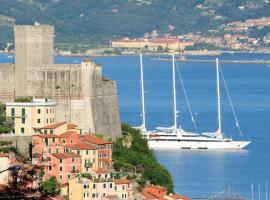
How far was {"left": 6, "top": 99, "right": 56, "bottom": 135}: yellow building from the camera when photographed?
2930cm

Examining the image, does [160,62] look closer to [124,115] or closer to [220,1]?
[220,1]

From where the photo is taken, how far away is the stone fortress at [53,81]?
1212 inches

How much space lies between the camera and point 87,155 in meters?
28.3

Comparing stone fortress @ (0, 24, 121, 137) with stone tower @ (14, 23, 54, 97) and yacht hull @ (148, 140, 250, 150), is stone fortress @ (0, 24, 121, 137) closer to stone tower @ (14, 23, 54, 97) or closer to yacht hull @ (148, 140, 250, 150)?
stone tower @ (14, 23, 54, 97)

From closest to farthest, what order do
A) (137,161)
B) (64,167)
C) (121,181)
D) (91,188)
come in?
(91,188) → (121,181) → (64,167) → (137,161)

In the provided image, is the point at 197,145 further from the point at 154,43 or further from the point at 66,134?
the point at 154,43

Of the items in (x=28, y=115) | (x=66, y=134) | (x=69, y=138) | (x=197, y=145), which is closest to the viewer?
(x=69, y=138)

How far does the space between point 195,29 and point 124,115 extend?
4832 inches

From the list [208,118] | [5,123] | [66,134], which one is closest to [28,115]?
[5,123]

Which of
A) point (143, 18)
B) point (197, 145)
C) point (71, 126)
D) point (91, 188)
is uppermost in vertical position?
point (143, 18)

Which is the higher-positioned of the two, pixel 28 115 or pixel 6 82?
pixel 6 82

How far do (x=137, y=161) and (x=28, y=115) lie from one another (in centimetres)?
274

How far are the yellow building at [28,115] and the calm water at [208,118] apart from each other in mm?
9213

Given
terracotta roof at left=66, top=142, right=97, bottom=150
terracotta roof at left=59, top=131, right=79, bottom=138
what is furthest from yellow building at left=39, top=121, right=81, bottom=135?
terracotta roof at left=66, top=142, right=97, bottom=150
